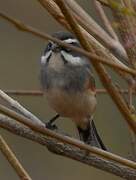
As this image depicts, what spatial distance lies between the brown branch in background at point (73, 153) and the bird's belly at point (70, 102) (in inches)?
41.9

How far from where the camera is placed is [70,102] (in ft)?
13.3

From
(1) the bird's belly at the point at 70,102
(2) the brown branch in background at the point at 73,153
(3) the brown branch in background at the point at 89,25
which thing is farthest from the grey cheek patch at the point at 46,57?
(3) the brown branch in background at the point at 89,25

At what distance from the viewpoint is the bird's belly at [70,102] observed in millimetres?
4043

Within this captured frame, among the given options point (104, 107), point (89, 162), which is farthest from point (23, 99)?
point (89, 162)

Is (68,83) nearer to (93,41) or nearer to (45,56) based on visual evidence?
(45,56)

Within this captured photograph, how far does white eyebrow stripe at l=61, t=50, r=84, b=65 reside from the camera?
394 centimetres

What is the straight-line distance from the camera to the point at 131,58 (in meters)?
2.35

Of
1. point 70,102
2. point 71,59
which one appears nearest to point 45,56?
point 71,59

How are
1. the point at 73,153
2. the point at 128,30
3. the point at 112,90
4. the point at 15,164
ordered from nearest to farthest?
the point at 112,90
the point at 128,30
the point at 15,164
the point at 73,153

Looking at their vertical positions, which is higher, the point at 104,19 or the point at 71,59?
the point at 104,19

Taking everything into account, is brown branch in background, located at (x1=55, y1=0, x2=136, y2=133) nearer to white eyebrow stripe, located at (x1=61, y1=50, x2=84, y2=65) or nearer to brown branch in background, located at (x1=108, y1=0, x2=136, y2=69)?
brown branch in background, located at (x1=108, y1=0, x2=136, y2=69)

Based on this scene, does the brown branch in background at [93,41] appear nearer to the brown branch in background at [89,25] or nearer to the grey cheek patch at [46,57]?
the brown branch in background at [89,25]

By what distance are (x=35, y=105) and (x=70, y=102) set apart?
470 cm

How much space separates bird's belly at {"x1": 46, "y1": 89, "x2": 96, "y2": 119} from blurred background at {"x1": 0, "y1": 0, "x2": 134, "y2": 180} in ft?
12.3
